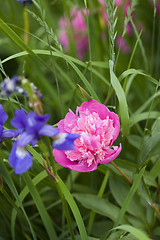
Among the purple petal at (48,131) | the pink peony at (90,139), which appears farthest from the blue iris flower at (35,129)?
the pink peony at (90,139)

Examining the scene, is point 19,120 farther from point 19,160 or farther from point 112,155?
point 112,155

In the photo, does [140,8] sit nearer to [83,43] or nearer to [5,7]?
[83,43]

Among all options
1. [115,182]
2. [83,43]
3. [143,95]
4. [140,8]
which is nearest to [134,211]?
[115,182]

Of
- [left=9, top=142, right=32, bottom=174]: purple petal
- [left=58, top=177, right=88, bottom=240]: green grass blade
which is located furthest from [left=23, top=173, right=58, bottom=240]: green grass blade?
[left=9, top=142, right=32, bottom=174]: purple petal

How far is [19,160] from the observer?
0.50m

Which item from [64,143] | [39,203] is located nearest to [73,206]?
[39,203]

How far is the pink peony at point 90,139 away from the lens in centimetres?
66

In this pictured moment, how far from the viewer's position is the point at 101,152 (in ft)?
2.19

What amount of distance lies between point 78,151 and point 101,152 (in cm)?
5

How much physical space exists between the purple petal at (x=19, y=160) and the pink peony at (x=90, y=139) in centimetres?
15

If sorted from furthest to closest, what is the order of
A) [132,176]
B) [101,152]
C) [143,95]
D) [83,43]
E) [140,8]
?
[140,8] < [83,43] < [143,95] < [132,176] < [101,152]

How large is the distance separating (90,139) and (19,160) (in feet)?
0.62

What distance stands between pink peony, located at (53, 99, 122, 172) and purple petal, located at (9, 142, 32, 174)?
0.15m

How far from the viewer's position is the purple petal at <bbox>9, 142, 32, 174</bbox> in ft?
1.61
